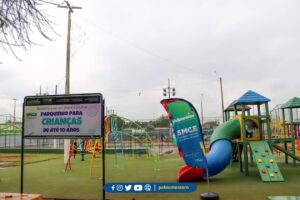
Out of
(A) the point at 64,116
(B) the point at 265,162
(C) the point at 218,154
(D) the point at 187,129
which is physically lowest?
(B) the point at 265,162

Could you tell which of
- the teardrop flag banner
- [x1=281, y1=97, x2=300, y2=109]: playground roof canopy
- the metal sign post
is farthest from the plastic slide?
the metal sign post

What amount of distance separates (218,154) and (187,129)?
270cm

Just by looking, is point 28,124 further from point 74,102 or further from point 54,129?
point 74,102

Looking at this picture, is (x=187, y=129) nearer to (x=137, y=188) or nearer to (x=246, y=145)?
(x=137, y=188)

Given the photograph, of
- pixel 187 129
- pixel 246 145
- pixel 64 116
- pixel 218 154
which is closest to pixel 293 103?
pixel 246 145

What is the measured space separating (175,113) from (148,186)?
1892mm

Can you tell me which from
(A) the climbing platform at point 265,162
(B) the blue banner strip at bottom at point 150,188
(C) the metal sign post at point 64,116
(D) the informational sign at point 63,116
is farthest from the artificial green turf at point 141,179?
(D) the informational sign at point 63,116

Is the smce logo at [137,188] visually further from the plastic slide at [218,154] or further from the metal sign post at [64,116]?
the plastic slide at [218,154]

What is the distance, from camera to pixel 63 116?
687cm

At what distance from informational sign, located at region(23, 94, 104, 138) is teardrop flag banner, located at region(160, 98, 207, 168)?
2.07 meters

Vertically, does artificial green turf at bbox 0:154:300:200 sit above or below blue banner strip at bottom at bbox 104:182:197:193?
below

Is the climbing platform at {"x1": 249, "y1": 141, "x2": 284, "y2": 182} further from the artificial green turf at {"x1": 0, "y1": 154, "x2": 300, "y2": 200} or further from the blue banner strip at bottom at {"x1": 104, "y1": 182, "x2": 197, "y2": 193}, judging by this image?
the blue banner strip at bottom at {"x1": 104, "y1": 182, "x2": 197, "y2": 193}

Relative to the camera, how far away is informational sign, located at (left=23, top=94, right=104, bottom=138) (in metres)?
6.61

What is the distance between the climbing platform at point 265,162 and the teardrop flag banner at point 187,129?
2172 mm
